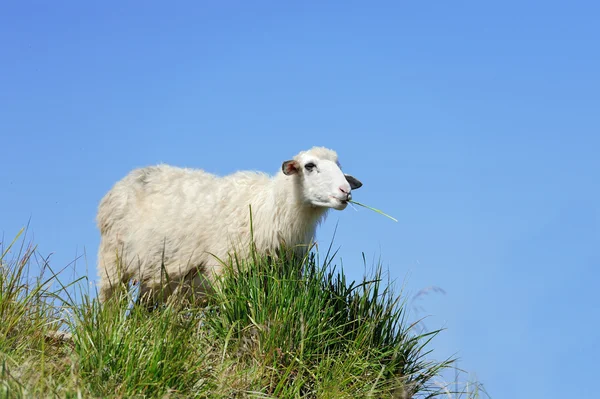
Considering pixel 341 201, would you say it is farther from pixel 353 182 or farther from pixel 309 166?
pixel 353 182

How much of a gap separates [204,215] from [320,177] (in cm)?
167

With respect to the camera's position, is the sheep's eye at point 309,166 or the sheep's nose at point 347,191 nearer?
the sheep's nose at point 347,191

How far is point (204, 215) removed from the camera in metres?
8.74

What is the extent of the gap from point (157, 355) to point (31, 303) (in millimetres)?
1825

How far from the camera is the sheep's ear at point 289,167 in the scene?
7925 millimetres

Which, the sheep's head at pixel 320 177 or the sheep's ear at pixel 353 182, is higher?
the sheep's ear at pixel 353 182

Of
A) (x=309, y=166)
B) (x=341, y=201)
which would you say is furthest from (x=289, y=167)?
(x=341, y=201)

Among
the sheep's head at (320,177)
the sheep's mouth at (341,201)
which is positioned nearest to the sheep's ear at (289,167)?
the sheep's head at (320,177)

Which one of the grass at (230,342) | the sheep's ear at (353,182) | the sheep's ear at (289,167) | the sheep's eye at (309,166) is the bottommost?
the grass at (230,342)

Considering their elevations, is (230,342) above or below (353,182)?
below

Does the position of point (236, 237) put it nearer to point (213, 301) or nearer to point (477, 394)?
point (213, 301)

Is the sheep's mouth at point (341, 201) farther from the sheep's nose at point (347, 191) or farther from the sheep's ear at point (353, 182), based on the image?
the sheep's ear at point (353, 182)

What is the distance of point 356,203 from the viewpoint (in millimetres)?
7852

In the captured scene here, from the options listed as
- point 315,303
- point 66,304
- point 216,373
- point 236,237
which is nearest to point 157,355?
point 216,373
